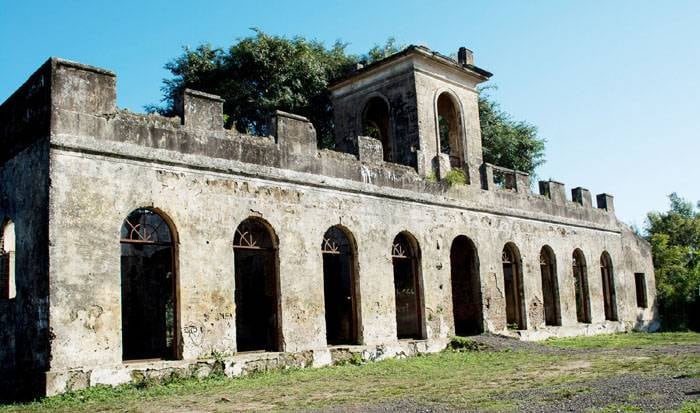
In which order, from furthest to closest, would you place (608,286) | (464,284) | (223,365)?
(608,286), (464,284), (223,365)

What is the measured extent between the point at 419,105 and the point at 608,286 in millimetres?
10637

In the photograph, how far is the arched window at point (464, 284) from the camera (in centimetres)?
1736

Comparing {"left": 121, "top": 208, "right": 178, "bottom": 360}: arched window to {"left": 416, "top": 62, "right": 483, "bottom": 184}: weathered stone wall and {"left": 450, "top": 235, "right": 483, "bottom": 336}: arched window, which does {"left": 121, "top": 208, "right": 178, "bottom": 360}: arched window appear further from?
{"left": 450, "top": 235, "right": 483, "bottom": 336}: arched window

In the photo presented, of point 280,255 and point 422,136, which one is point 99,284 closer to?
point 280,255

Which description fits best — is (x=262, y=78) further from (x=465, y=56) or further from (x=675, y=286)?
(x=675, y=286)

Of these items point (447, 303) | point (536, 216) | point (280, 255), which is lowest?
point (447, 303)

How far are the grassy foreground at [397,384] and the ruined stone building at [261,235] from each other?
1.88 feet

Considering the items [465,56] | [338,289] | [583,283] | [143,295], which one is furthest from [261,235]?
[583,283]

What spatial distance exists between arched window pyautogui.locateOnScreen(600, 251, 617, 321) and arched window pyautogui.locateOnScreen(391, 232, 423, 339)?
345 inches

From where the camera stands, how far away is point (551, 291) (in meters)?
20.7

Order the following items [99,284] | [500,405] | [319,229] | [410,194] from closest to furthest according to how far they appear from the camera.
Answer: [500,405]
[99,284]
[319,229]
[410,194]

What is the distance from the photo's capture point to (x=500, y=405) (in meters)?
7.68

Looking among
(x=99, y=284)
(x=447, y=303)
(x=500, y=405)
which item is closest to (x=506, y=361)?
(x=447, y=303)

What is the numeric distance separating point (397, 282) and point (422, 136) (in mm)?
3966
